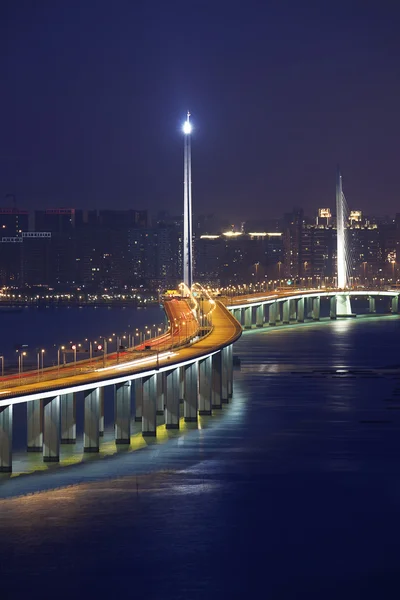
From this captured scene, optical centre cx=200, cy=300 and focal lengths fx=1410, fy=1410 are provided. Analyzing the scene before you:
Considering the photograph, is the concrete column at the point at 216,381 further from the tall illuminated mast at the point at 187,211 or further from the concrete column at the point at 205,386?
the tall illuminated mast at the point at 187,211

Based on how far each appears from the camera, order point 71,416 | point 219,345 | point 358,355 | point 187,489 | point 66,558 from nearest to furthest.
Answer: point 66,558, point 187,489, point 71,416, point 219,345, point 358,355

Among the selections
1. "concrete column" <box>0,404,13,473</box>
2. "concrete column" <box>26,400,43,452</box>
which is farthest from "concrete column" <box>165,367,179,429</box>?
"concrete column" <box>0,404,13,473</box>

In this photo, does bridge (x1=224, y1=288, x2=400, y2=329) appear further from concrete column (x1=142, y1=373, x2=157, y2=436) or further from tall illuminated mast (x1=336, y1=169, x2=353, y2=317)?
concrete column (x1=142, y1=373, x2=157, y2=436)

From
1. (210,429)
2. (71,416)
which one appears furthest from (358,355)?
(71,416)

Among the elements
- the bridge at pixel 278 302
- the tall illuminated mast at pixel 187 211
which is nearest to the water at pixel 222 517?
the tall illuminated mast at pixel 187 211

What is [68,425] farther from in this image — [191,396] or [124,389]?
[191,396]

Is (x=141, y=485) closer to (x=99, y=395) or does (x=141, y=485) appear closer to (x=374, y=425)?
(x=99, y=395)

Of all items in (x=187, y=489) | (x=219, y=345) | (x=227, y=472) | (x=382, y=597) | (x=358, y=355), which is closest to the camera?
(x=382, y=597)
